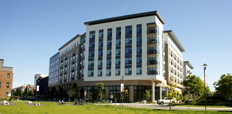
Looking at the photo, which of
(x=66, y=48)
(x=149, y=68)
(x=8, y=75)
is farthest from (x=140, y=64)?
(x=66, y=48)

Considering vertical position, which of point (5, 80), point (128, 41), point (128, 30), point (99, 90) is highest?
point (128, 30)

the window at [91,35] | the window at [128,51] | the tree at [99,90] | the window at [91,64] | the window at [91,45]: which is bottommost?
the tree at [99,90]

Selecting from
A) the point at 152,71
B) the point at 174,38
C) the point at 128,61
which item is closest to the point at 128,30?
the point at 128,61

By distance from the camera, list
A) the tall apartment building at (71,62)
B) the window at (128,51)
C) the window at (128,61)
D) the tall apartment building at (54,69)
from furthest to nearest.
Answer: the tall apartment building at (54,69), the tall apartment building at (71,62), the window at (128,51), the window at (128,61)

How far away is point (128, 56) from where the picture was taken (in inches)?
2741

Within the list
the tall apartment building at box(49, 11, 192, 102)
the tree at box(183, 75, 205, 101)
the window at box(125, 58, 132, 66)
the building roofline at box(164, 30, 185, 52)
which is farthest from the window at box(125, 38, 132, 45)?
the tree at box(183, 75, 205, 101)

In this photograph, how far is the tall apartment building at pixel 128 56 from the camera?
223ft

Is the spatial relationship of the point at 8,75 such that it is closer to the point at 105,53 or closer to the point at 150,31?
the point at 105,53

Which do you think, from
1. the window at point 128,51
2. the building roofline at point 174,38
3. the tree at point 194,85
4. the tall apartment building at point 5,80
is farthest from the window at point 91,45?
the tree at point 194,85

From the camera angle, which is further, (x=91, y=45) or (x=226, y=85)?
(x=91, y=45)

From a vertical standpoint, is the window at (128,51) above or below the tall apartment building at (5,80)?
above

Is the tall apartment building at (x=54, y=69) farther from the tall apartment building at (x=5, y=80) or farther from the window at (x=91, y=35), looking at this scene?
the window at (x=91, y=35)

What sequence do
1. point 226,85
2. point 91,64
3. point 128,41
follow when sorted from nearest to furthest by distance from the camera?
point 226,85 < point 128,41 < point 91,64

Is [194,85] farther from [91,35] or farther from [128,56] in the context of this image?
[91,35]
